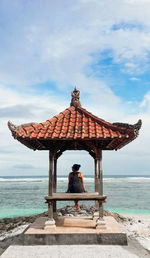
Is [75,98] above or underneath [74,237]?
above

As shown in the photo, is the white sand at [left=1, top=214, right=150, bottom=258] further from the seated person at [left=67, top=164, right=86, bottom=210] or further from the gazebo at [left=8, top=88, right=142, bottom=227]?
the seated person at [left=67, top=164, right=86, bottom=210]

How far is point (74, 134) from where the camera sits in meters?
7.69

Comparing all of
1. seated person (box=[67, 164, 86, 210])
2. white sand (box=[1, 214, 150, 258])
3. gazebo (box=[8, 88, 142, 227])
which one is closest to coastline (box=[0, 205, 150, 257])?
white sand (box=[1, 214, 150, 258])

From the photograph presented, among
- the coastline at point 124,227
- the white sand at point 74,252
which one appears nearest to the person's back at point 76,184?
the white sand at point 74,252

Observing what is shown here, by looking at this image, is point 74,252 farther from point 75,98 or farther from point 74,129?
point 75,98

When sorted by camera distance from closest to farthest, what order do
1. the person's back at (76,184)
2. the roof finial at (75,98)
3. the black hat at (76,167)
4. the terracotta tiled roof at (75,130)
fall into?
the terracotta tiled roof at (75,130), the person's back at (76,184), the black hat at (76,167), the roof finial at (75,98)

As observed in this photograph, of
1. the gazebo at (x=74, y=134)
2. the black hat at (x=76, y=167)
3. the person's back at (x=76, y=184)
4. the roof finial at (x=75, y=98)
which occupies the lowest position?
the person's back at (x=76, y=184)

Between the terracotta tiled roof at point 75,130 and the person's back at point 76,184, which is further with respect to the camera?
the person's back at point 76,184

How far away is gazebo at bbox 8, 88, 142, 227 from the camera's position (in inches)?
301

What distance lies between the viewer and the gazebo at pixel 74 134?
301 inches

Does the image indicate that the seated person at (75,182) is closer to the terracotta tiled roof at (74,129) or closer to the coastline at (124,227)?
the terracotta tiled roof at (74,129)

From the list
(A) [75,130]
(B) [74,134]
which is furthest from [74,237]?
(A) [75,130]

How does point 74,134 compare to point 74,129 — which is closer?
point 74,134

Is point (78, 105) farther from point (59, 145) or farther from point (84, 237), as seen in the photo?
point (84, 237)
